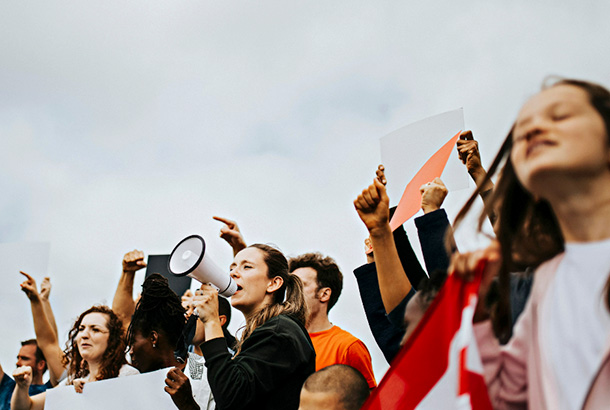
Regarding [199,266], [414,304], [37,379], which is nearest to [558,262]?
[414,304]

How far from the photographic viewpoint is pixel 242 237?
458 cm

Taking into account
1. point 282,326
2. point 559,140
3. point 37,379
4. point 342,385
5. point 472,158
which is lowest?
point 37,379

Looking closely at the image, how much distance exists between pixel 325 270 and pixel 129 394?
1.67 m

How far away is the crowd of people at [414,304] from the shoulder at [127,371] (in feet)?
0.04

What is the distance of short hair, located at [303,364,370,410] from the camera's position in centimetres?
275

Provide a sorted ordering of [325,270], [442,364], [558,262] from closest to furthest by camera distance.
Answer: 1. [558,262]
2. [442,364]
3. [325,270]

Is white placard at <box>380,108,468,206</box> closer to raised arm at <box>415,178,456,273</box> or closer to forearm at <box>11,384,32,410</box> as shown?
raised arm at <box>415,178,456,273</box>

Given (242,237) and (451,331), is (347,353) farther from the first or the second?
(451,331)

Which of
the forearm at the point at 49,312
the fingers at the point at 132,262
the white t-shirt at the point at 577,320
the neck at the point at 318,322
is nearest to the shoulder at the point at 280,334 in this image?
the neck at the point at 318,322

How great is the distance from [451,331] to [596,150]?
54 centimetres

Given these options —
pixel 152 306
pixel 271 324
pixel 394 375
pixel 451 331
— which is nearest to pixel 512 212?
pixel 451 331

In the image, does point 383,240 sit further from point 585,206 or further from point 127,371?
point 127,371

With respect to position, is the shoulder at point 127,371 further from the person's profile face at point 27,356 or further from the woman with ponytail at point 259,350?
the person's profile face at point 27,356

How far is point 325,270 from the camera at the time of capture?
4.68 meters
